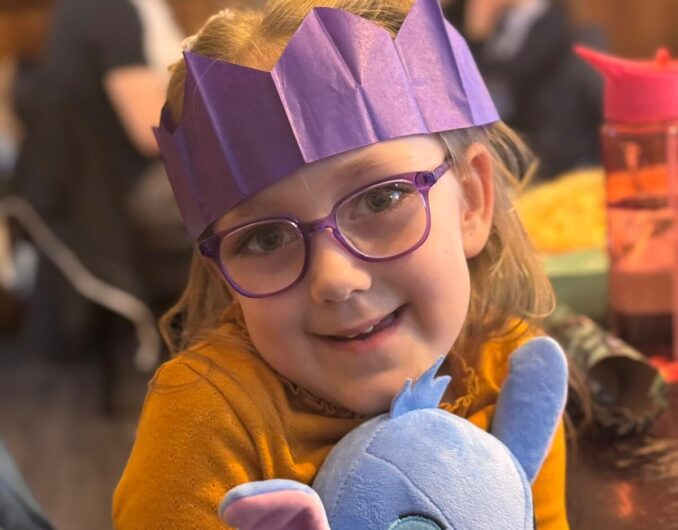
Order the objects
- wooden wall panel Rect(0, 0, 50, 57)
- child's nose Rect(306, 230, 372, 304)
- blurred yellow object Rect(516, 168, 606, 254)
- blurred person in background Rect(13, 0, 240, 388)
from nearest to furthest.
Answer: child's nose Rect(306, 230, 372, 304), blurred yellow object Rect(516, 168, 606, 254), blurred person in background Rect(13, 0, 240, 388), wooden wall panel Rect(0, 0, 50, 57)

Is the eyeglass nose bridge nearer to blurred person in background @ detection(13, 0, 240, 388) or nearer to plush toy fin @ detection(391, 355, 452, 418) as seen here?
plush toy fin @ detection(391, 355, 452, 418)

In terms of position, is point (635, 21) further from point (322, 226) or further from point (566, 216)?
point (322, 226)

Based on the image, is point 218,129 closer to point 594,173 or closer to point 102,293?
point 594,173

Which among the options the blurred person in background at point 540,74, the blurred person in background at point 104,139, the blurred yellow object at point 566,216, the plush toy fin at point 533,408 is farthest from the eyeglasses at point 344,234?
the blurred person in background at point 540,74

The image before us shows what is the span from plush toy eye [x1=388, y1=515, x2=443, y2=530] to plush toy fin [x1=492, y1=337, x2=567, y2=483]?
11cm

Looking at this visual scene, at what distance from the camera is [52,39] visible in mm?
2584

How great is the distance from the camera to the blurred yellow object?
1.38m

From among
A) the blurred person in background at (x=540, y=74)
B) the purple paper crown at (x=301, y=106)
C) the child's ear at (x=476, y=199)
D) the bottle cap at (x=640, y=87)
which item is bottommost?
the blurred person in background at (x=540, y=74)

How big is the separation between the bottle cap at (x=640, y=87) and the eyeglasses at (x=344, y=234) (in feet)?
1.31

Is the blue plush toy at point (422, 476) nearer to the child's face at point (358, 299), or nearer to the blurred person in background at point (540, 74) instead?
the child's face at point (358, 299)

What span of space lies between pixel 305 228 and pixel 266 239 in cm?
4

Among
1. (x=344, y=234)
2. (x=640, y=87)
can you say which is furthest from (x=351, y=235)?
(x=640, y=87)

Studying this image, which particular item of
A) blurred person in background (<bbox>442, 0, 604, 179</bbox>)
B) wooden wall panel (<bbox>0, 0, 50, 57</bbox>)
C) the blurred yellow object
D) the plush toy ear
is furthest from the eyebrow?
wooden wall panel (<bbox>0, 0, 50, 57</bbox>)

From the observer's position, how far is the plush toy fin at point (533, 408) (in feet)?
2.50
